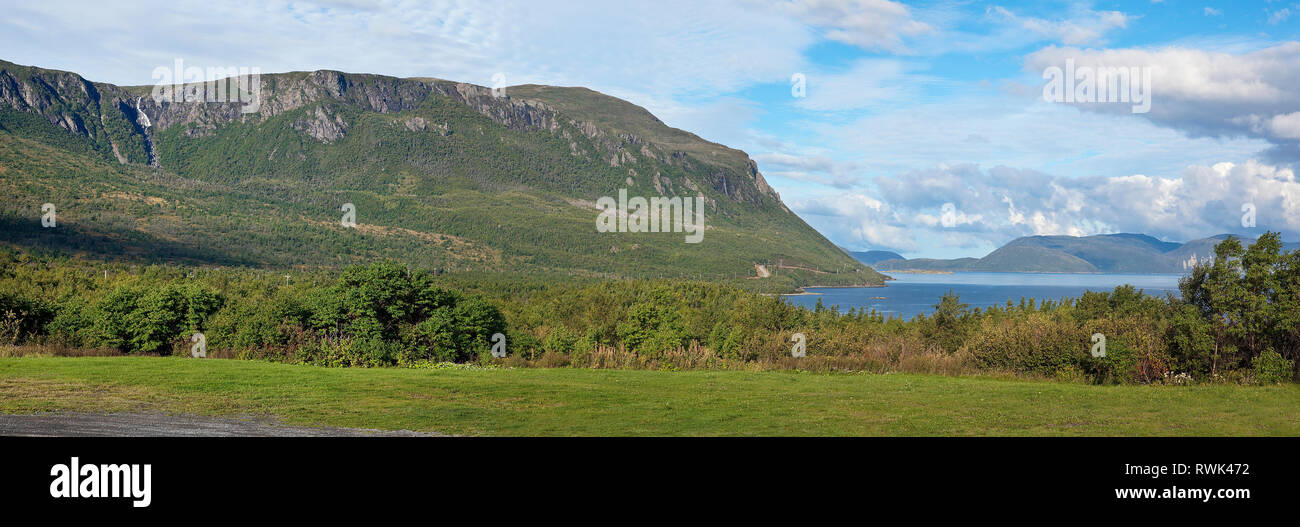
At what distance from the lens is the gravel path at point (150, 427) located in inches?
400

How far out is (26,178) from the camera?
14912 centimetres

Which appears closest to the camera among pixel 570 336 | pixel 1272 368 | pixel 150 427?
pixel 150 427

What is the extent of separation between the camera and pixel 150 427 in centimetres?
1091

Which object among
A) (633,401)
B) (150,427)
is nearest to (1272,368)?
(633,401)

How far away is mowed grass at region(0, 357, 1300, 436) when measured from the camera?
1232cm

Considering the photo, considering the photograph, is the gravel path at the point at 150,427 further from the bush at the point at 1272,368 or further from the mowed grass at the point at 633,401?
the bush at the point at 1272,368

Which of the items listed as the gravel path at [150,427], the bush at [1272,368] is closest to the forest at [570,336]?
the bush at [1272,368]

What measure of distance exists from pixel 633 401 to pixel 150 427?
8185 mm

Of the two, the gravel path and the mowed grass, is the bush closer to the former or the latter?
the mowed grass

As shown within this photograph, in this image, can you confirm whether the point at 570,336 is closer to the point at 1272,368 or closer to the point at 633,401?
the point at 633,401

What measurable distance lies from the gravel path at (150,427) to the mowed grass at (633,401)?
63 cm
